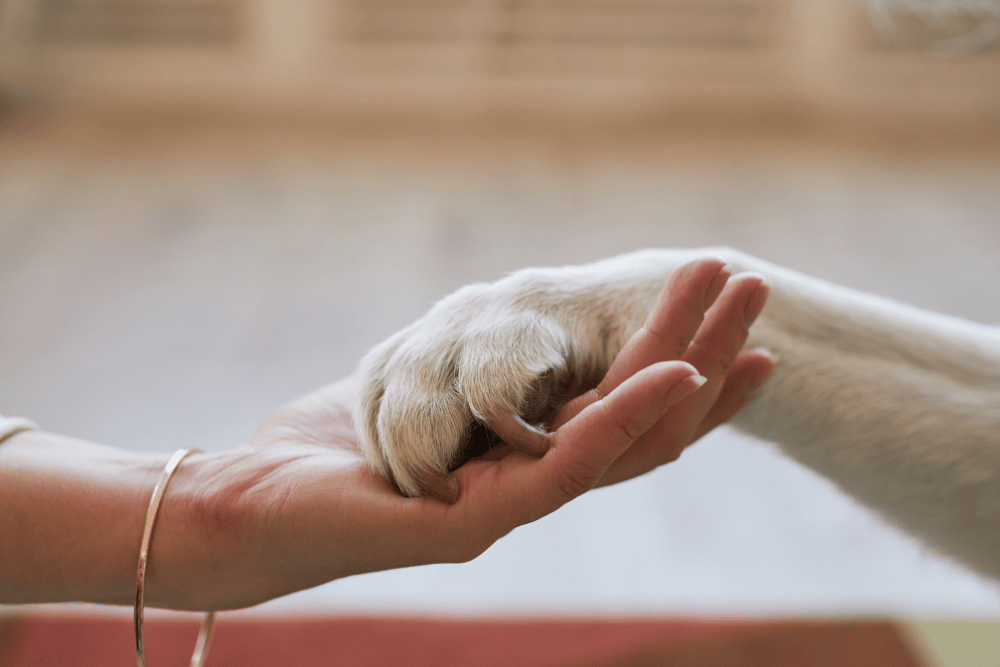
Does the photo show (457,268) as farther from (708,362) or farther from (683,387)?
(683,387)

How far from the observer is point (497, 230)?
280 centimetres

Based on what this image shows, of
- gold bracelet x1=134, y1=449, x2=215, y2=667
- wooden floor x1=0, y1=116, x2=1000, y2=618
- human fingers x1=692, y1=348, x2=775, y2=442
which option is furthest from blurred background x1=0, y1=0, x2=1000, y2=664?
gold bracelet x1=134, y1=449, x2=215, y2=667

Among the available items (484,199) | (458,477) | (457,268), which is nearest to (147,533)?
(458,477)

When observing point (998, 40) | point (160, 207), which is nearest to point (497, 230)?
point (160, 207)

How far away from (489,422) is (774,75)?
3.97 meters

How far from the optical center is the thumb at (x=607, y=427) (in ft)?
1.88

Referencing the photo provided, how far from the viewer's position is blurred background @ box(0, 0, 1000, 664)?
145 centimetres

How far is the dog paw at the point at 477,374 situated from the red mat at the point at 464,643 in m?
0.60

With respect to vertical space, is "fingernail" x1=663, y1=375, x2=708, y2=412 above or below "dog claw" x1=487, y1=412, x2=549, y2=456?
above

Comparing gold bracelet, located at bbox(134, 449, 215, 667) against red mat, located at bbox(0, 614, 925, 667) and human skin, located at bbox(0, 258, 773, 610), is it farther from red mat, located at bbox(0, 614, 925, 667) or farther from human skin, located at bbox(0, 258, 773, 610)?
red mat, located at bbox(0, 614, 925, 667)

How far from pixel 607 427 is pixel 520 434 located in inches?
3.1

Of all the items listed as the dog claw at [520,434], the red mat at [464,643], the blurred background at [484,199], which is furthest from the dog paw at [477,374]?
the red mat at [464,643]

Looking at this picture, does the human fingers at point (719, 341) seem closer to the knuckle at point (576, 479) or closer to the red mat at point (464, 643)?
the knuckle at point (576, 479)

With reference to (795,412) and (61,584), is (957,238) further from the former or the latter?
(61,584)
